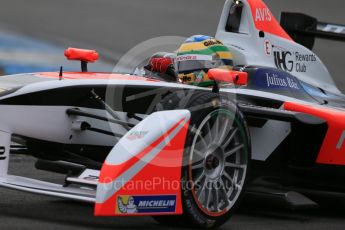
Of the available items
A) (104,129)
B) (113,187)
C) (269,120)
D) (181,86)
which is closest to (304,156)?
(269,120)

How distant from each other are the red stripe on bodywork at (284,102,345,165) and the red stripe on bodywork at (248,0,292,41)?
1.29 meters

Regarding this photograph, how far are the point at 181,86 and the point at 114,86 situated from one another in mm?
544

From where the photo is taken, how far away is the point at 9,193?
22.9ft

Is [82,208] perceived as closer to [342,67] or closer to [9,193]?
[9,193]

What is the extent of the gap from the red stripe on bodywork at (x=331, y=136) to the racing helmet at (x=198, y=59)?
824 millimetres

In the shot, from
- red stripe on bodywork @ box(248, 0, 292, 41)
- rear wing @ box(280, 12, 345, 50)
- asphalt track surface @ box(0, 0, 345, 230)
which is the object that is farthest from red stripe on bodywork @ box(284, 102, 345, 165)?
rear wing @ box(280, 12, 345, 50)

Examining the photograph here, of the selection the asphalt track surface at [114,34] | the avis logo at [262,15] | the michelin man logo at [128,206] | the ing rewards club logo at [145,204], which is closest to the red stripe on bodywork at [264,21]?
the avis logo at [262,15]

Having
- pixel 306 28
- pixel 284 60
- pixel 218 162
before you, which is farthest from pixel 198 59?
pixel 306 28

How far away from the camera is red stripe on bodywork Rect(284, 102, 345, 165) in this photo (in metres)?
6.64

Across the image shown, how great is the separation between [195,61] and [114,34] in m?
3.61

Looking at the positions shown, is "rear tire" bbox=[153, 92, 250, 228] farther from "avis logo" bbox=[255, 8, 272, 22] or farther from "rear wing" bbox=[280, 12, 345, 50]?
"rear wing" bbox=[280, 12, 345, 50]

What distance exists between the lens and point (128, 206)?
5340mm

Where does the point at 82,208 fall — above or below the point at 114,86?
below

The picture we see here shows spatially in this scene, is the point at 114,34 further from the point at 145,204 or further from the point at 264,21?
the point at 145,204
